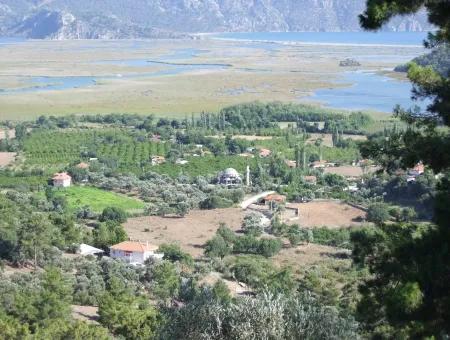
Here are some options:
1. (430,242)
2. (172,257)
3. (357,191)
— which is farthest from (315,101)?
(430,242)

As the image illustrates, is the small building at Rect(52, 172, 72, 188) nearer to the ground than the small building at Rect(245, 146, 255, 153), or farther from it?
farther from it

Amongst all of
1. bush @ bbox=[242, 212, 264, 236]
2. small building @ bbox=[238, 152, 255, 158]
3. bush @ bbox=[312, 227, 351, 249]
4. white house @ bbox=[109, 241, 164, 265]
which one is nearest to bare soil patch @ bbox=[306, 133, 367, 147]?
small building @ bbox=[238, 152, 255, 158]

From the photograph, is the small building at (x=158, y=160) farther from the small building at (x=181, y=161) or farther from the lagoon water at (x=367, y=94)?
the lagoon water at (x=367, y=94)

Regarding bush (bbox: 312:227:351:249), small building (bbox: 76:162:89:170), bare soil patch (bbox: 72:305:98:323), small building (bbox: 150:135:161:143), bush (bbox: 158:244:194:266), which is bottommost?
small building (bbox: 150:135:161:143)

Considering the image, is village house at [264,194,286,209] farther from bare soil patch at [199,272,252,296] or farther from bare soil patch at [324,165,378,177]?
bare soil patch at [199,272,252,296]

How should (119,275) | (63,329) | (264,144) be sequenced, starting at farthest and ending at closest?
1. (264,144)
2. (119,275)
3. (63,329)

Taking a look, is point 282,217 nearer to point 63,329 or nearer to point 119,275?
point 119,275
